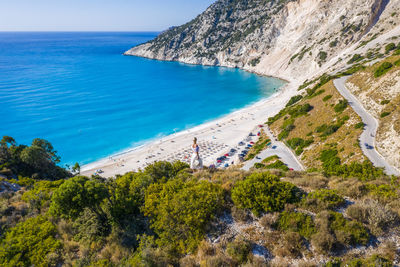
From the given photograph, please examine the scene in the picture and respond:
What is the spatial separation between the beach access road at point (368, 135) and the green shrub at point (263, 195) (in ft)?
51.2

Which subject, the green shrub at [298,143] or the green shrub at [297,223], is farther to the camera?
the green shrub at [298,143]

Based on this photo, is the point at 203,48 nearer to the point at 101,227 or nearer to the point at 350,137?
the point at 350,137

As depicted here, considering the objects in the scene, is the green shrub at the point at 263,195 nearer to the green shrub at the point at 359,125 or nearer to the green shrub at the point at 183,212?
the green shrub at the point at 183,212

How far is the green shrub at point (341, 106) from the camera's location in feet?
104

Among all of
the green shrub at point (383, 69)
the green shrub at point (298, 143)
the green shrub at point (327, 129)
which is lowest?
the green shrub at point (298, 143)

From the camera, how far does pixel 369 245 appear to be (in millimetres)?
7738

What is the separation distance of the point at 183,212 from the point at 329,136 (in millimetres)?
26721

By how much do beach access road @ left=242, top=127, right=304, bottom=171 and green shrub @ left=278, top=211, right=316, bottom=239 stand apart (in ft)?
61.3

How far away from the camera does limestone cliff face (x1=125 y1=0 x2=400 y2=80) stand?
78.7m

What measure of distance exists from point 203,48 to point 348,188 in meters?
158

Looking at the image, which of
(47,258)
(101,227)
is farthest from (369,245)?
(47,258)

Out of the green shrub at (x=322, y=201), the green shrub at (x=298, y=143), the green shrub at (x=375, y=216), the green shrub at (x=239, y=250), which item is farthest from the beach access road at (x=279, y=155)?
the green shrub at (x=239, y=250)

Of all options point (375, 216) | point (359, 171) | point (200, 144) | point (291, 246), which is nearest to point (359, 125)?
point (359, 171)

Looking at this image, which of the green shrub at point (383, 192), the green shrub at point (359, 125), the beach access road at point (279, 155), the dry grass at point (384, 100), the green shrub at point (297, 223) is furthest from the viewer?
the beach access road at point (279, 155)
